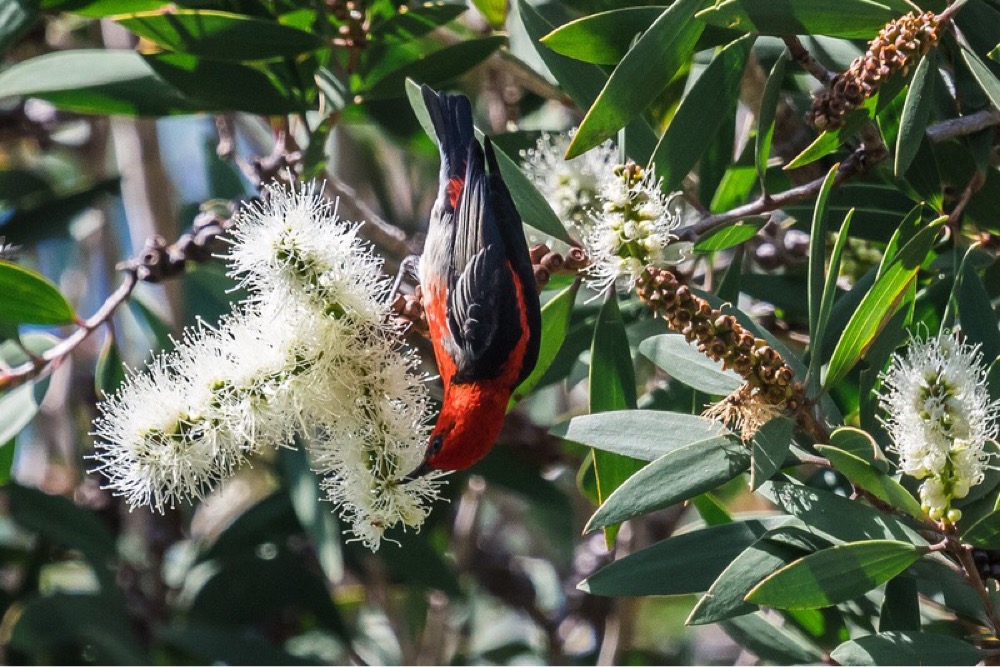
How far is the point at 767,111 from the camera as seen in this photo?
5.74 ft

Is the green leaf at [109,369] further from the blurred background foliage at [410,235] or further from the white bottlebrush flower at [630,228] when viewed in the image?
the white bottlebrush flower at [630,228]

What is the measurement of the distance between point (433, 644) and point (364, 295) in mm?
1854

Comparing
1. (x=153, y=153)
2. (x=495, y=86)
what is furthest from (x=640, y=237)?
(x=153, y=153)

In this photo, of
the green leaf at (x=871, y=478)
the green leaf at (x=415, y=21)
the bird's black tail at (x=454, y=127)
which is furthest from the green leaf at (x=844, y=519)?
the green leaf at (x=415, y=21)

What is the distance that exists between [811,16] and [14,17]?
1.60m

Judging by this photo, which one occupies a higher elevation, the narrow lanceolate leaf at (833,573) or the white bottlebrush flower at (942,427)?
the white bottlebrush flower at (942,427)

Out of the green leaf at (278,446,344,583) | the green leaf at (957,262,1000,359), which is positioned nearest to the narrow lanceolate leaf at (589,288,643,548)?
the green leaf at (957,262,1000,359)

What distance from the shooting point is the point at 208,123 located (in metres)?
4.29

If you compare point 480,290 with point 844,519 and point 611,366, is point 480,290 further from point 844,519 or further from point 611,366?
point 844,519

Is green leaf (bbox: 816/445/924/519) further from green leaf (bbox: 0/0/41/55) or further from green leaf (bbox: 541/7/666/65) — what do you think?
green leaf (bbox: 0/0/41/55)

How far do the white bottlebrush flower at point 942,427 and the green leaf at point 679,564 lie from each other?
27 centimetres

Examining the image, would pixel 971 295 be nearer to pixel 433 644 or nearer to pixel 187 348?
pixel 187 348

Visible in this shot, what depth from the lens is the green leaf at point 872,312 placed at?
1.46 meters

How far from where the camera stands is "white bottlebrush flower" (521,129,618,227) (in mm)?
2148
